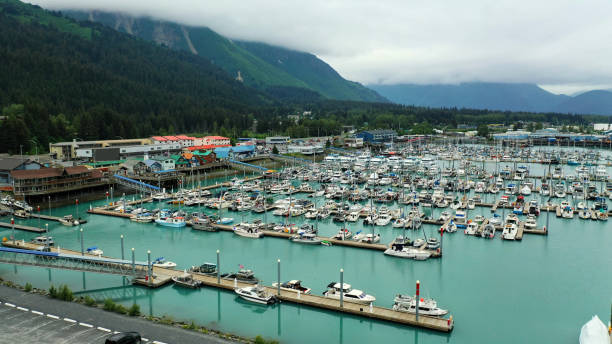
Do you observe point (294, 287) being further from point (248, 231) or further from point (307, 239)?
point (248, 231)

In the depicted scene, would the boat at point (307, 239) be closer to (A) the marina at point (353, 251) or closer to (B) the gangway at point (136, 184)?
(A) the marina at point (353, 251)

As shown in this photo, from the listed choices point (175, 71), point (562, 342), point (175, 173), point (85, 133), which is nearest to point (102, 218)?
point (175, 173)

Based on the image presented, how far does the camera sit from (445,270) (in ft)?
87.9

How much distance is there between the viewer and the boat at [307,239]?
1245 inches

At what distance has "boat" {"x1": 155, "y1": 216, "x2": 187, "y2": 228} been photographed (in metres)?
36.5

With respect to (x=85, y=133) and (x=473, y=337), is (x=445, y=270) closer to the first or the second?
(x=473, y=337)

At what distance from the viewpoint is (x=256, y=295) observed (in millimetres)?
21516

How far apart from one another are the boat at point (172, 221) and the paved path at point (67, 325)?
16478mm

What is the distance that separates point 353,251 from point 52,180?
35.4 meters

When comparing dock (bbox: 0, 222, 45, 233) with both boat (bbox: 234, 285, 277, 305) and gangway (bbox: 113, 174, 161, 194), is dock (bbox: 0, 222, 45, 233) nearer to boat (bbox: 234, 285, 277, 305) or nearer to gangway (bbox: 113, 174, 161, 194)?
gangway (bbox: 113, 174, 161, 194)

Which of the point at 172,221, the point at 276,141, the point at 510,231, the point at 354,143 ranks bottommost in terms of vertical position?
the point at 172,221

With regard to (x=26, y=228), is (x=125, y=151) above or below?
above

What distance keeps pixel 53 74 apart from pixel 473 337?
12460 centimetres

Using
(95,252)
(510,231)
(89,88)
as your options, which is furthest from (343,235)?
(89,88)
